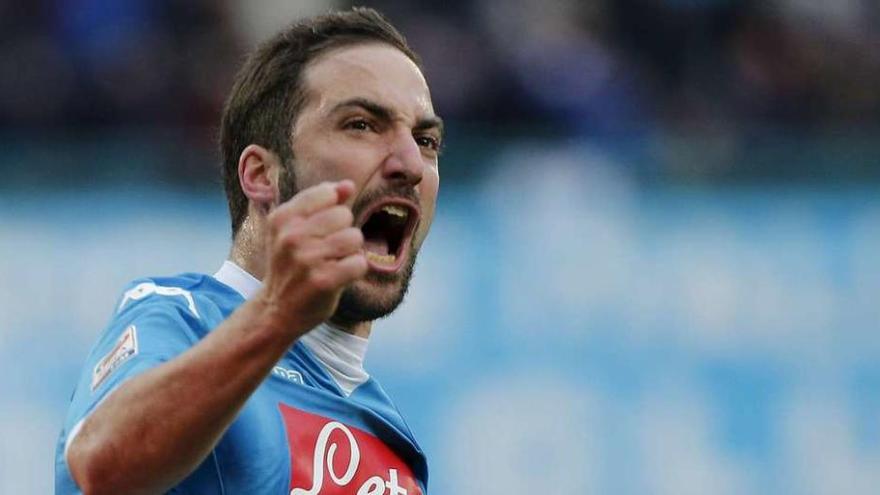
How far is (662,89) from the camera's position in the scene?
1134cm

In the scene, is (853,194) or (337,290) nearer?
(337,290)

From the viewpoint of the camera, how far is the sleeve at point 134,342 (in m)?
3.21

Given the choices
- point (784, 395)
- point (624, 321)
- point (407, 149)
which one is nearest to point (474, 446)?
point (624, 321)

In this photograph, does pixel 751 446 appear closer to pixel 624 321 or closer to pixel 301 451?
pixel 624 321

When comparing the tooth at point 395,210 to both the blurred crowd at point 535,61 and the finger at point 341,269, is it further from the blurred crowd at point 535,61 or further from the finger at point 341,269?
the blurred crowd at point 535,61

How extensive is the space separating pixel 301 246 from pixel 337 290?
0.10 meters

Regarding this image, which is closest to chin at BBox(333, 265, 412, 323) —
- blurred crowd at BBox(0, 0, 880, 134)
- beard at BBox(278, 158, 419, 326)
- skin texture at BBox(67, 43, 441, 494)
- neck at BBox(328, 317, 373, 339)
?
beard at BBox(278, 158, 419, 326)

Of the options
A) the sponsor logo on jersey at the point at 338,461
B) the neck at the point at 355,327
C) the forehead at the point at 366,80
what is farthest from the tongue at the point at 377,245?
the sponsor logo on jersey at the point at 338,461

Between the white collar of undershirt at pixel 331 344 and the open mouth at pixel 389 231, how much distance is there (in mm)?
258

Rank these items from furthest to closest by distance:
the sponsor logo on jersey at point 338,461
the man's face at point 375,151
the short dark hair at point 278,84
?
the short dark hair at point 278,84 → the man's face at point 375,151 → the sponsor logo on jersey at point 338,461

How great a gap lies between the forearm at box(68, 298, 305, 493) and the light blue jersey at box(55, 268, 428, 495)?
4cm

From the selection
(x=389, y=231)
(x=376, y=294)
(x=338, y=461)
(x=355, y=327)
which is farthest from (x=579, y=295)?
(x=338, y=461)

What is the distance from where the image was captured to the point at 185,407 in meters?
2.95

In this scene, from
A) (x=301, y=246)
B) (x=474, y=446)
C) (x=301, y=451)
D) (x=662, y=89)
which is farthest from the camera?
(x=662, y=89)
